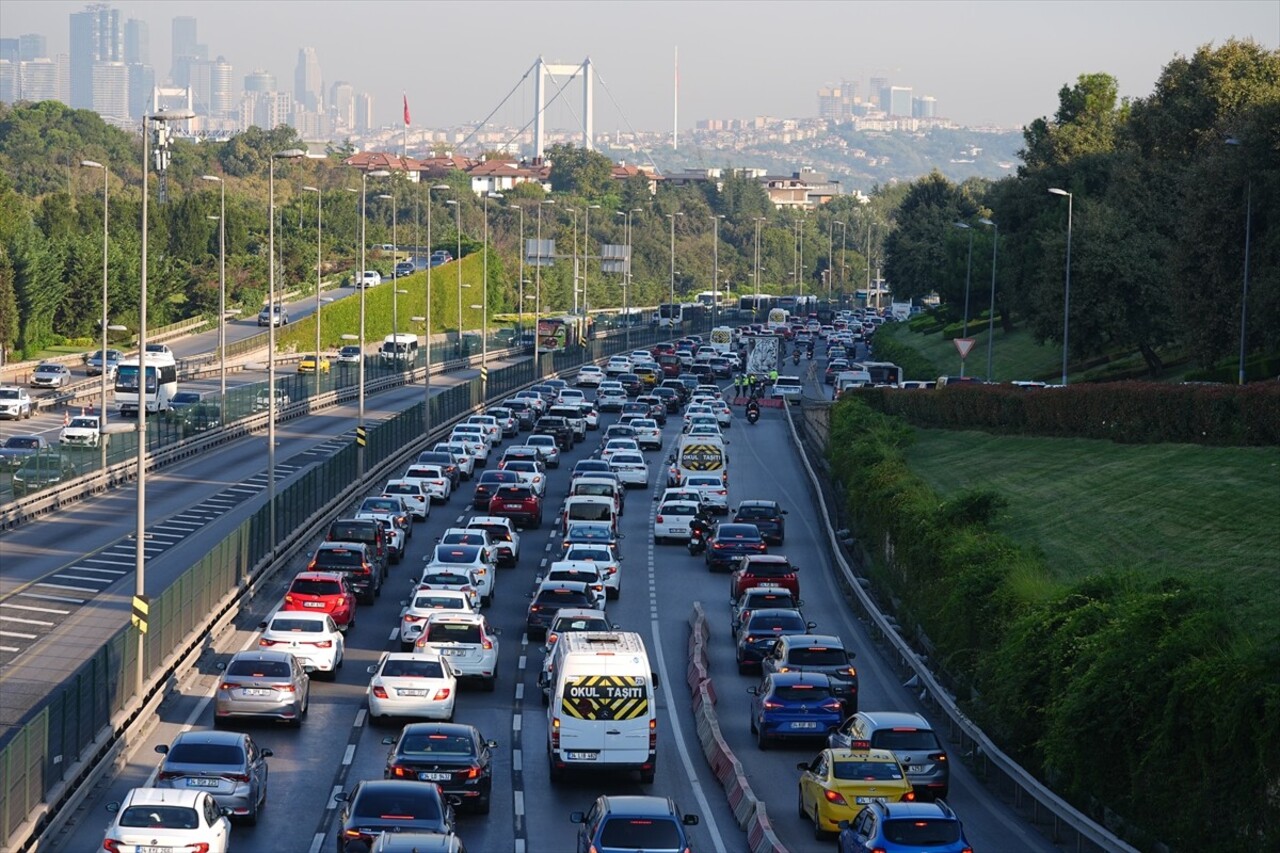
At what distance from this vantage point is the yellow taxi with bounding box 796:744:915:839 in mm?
26047

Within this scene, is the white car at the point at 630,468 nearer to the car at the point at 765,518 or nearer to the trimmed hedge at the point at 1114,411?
the car at the point at 765,518

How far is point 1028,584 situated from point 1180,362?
47.2m

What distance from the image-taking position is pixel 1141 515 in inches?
1741

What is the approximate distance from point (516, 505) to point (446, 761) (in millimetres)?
29796

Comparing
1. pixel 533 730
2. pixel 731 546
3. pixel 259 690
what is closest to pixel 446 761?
pixel 259 690

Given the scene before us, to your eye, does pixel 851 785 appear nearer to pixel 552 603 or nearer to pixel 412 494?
pixel 552 603

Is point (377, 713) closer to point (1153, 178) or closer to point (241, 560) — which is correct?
point (241, 560)

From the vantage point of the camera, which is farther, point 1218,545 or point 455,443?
point 455,443

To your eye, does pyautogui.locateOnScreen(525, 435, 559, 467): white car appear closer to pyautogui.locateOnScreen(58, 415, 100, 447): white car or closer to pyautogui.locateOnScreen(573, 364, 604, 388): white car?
pyautogui.locateOnScreen(58, 415, 100, 447): white car

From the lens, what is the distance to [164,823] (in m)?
23.0

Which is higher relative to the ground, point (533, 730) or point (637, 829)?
point (637, 829)

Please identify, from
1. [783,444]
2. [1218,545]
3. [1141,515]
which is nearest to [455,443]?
[783,444]

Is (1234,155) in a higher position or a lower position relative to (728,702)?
higher

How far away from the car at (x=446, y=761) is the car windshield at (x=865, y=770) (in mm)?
4686
